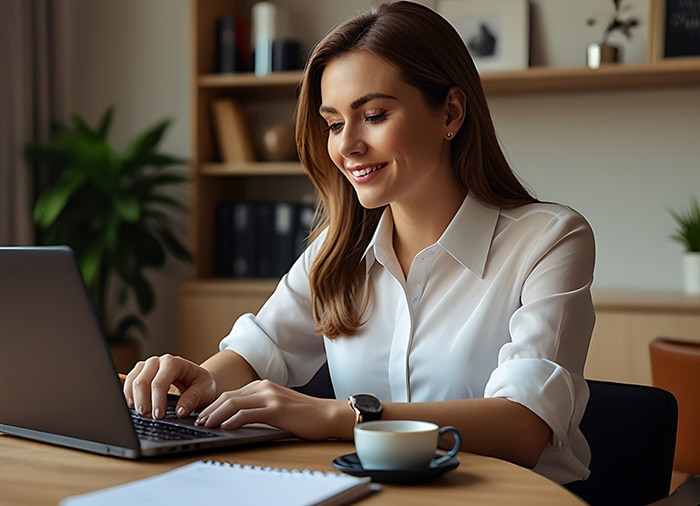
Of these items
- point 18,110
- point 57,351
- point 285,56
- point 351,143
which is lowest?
point 57,351

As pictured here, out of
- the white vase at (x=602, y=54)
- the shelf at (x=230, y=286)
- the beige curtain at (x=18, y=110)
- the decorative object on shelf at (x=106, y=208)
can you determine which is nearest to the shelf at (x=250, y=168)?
the decorative object on shelf at (x=106, y=208)

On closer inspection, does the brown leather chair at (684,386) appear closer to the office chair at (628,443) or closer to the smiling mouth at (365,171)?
the office chair at (628,443)

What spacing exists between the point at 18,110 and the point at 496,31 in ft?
6.43

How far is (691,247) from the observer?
3.44 metres

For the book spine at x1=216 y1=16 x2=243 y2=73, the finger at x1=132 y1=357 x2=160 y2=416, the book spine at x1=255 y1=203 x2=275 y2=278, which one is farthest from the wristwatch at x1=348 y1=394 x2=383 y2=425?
the book spine at x1=216 y1=16 x2=243 y2=73

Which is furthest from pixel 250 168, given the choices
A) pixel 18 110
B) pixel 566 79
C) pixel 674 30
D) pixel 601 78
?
pixel 674 30

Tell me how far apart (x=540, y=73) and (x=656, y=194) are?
2.22 feet

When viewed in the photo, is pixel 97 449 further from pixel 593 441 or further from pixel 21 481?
pixel 593 441

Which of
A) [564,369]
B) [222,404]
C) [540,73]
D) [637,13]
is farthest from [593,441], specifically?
[637,13]

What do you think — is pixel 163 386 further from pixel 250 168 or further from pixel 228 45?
pixel 228 45

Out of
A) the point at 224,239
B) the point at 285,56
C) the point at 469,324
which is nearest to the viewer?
the point at 469,324

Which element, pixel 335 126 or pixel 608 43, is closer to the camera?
pixel 335 126

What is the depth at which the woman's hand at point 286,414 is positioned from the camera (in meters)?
1.22

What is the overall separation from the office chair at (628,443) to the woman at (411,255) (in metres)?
0.04
